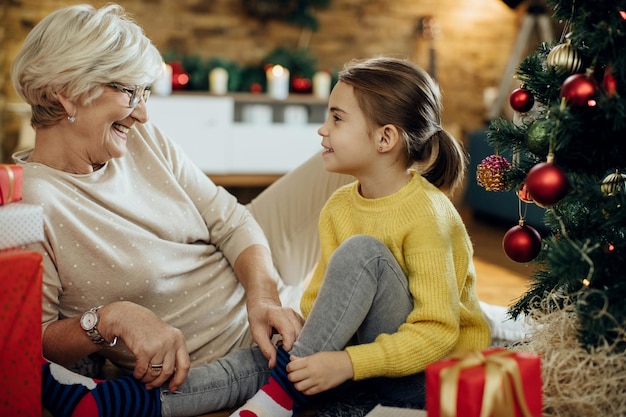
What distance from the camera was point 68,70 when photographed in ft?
4.98

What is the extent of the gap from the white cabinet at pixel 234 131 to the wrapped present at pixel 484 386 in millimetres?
3637

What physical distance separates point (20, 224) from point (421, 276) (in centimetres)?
74

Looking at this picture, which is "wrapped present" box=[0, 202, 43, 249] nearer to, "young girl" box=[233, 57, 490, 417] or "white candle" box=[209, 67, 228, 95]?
"young girl" box=[233, 57, 490, 417]

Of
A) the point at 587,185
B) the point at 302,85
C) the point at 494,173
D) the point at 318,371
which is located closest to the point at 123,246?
the point at 318,371

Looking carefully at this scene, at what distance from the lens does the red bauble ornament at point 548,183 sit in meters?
1.25

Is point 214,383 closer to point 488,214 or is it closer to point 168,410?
point 168,410

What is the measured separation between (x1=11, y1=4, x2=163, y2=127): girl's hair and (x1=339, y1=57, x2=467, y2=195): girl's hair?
18.0 inches

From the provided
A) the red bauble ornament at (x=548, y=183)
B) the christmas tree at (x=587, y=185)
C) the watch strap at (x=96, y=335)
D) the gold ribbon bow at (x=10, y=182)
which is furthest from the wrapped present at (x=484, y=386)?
the gold ribbon bow at (x=10, y=182)

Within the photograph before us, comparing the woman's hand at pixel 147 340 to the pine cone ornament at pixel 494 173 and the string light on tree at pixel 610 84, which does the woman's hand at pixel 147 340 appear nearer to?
the pine cone ornament at pixel 494 173

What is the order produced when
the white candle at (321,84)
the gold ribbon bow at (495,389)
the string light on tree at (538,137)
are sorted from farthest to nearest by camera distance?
1. the white candle at (321,84)
2. the string light on tree at (538,137)
3. the gold ribbon bow at (495,389)

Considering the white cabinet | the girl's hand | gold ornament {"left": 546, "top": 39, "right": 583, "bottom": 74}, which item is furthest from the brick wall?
the girl's hand

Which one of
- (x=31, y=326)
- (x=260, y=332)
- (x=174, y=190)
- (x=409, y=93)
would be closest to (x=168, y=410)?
(x=260, y=332)

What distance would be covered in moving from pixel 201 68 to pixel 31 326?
3691 mm

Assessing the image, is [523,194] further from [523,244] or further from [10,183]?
[10,183]
